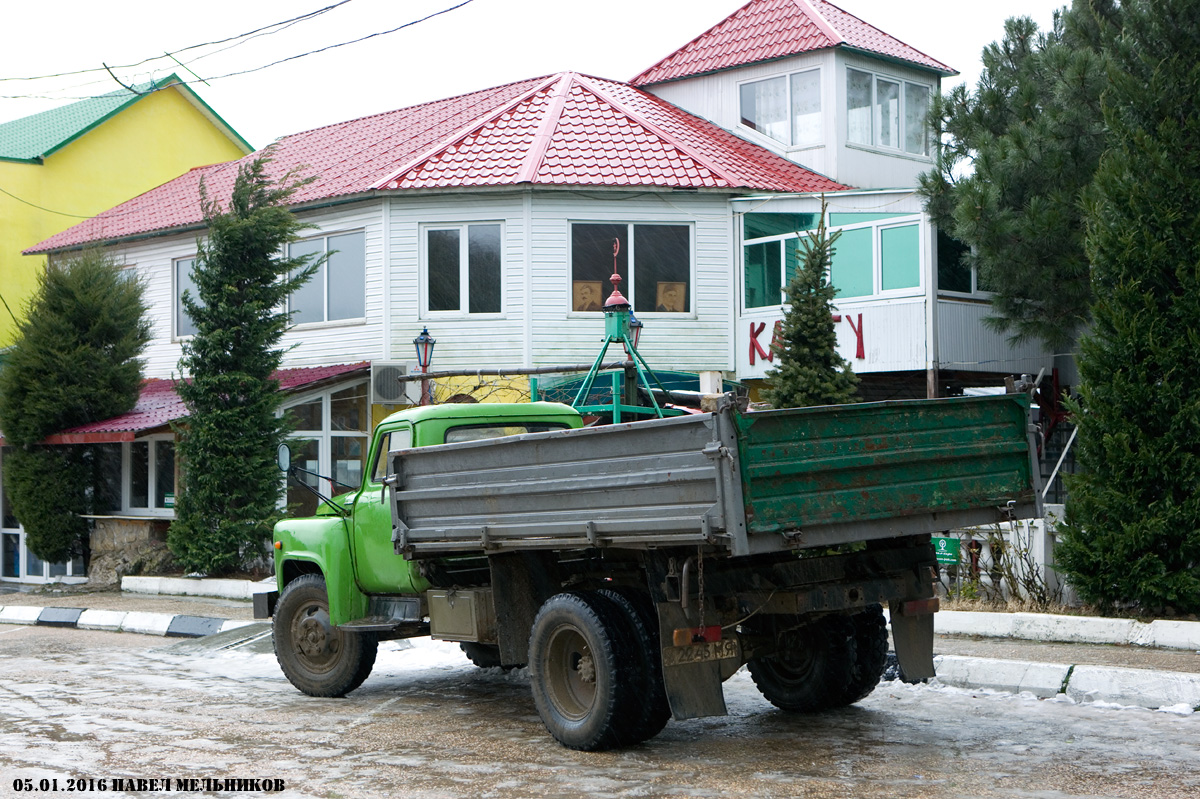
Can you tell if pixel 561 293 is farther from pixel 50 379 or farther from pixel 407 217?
pixel 50 379

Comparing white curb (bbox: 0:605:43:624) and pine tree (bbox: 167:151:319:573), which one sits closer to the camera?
white curb (bbox: 0:605:43:624)

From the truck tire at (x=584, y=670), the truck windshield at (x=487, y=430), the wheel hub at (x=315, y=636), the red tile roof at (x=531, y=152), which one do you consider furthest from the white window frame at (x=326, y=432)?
the truck tire at (x=584, y=670)

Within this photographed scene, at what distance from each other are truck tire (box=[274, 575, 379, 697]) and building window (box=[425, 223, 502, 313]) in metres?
11.5

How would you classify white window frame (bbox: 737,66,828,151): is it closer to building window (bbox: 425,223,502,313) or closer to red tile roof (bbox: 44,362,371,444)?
building window (bbox: 425,223,502,313)

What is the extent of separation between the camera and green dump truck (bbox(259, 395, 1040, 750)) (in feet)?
21.5

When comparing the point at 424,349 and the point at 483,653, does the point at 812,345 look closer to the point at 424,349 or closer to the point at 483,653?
the point at 424,349

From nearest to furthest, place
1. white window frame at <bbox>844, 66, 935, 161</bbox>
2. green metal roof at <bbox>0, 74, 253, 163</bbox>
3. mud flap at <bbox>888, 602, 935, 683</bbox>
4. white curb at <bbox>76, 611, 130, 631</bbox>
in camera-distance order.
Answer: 1. mud flap at <bbox>888, 602, 935, 683</bbox>
2. white curb at <bbox>76, 611, 130, 631</bbox>
3. white window frame at <bbox>844, 66, 935, 161</bbox>
4. green metal roof at <bbox>0, 74, 253, 163</bbox>

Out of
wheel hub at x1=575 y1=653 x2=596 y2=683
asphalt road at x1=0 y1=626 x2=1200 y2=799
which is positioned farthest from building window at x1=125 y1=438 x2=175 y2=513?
wheel hub at x1=575 y1=653 x2=596 y2=683

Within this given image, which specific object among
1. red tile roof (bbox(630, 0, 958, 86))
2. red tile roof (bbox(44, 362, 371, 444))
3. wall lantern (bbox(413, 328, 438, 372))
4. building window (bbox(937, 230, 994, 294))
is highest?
red tile roof (bbox(630, 0, 958, 86))

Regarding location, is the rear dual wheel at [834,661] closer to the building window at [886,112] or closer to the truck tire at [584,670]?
the truck tire at [584,670]

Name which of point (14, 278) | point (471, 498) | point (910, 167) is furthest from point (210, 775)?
→ point (14, 278)

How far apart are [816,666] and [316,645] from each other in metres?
3.78

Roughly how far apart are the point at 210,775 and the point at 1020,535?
844 cm

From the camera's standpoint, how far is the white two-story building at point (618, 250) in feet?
64.4
